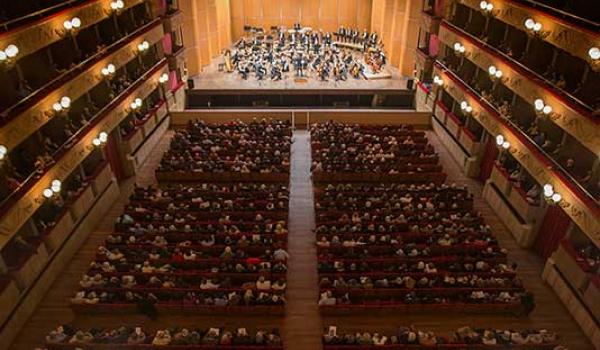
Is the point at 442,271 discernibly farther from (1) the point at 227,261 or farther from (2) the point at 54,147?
(2) the point at 54,147

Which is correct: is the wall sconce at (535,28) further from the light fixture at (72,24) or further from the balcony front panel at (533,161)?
the light fixture at (72,24)

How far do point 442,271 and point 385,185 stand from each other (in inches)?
191

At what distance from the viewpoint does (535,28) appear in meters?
12.4

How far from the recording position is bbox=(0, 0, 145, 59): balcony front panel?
10484 millimetres

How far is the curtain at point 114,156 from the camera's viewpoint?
50.6 ft

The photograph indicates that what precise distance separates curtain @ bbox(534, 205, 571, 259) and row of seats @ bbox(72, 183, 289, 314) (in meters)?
7.06

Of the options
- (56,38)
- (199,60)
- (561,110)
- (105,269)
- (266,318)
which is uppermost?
(56,38)

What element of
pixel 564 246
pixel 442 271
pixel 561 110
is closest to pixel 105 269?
pixel 442 271

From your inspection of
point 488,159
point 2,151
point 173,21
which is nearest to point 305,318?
point 2,151

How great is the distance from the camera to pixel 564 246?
Result: 11.2 m

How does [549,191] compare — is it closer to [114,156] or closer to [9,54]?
[9,54]

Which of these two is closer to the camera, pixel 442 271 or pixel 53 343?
pixel 53 343

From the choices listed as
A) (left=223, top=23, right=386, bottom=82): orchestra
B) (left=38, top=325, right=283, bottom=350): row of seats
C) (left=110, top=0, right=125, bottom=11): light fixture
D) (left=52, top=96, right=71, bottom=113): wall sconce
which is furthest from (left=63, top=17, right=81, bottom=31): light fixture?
(left=223, top=23, right=386, bottom=82): orchestra

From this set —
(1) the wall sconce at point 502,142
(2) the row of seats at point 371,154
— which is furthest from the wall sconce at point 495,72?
(2) the row of seats at point 371,154
